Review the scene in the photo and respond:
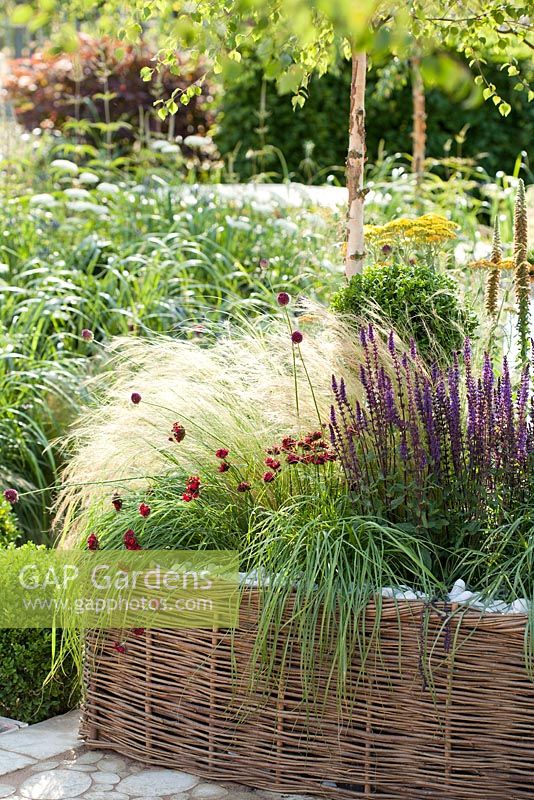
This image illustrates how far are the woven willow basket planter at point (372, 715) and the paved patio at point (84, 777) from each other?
0.05 m

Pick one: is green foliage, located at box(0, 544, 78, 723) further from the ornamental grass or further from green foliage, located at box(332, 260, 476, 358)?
green foliage, located at box(332, 260, 476, 358)

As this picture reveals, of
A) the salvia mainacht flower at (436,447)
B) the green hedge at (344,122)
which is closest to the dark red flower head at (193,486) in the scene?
the salvia mainacht flower at (436,447)

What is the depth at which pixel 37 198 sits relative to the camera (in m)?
6.50

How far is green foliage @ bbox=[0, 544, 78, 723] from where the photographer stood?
354 cm

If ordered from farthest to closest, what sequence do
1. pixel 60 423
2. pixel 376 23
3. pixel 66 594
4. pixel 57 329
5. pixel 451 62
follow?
pixel 57 329, pixel 60 423, pixel 376 23, pixel 66 594, pixel 451 62

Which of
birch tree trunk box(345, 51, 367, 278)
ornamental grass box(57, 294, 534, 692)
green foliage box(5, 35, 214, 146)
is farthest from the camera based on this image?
green foliage box(5, 35, 214, 146)

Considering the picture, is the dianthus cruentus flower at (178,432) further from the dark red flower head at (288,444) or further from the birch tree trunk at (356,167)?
the birch tree trunk at (356,167)

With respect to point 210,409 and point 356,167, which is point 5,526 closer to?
point 210,409

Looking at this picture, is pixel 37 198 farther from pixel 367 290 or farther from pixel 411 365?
pixel 411 365

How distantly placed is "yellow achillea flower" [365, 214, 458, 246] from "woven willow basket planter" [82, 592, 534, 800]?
6.96 feet

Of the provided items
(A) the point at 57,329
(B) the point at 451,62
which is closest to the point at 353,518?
(B) the point at 451,62

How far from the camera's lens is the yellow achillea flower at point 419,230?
4531 millimetres

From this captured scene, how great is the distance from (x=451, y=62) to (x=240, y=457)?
2.21m

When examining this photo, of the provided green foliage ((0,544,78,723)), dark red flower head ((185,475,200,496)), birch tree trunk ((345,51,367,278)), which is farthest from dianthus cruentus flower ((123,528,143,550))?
birch tree trunk ((345,51,367,278))
